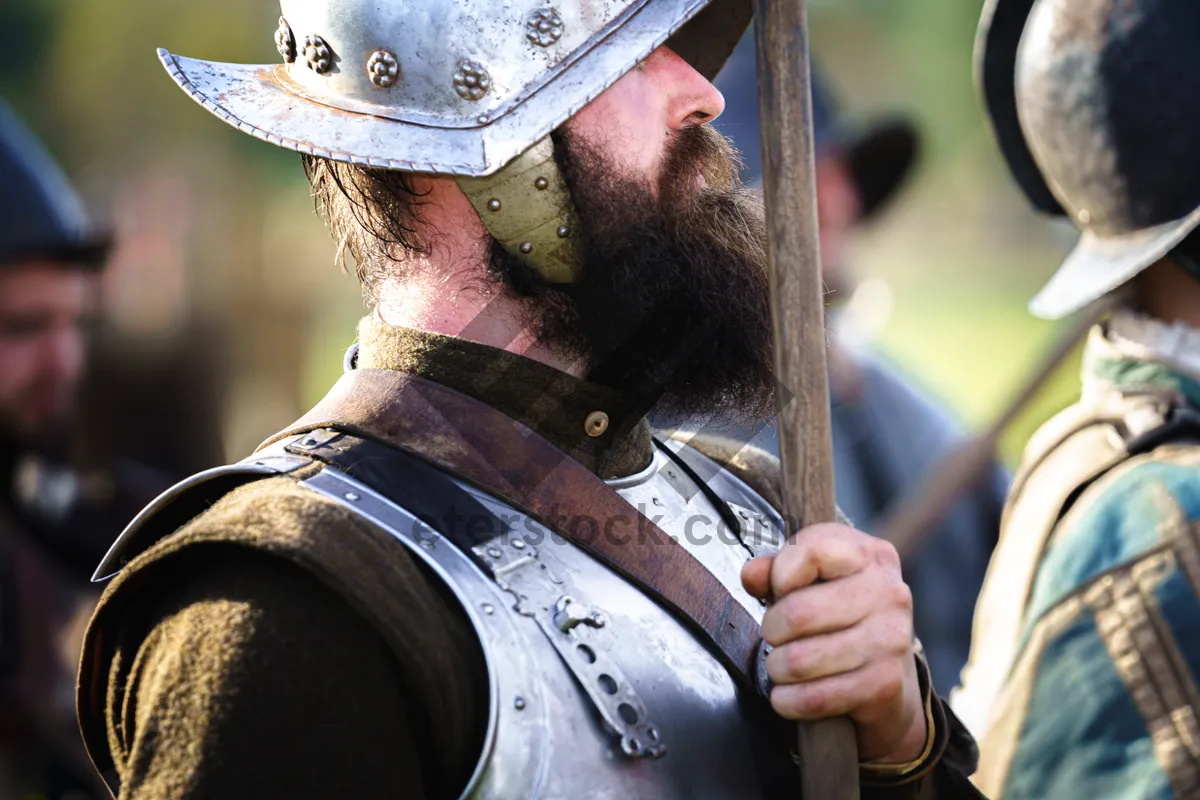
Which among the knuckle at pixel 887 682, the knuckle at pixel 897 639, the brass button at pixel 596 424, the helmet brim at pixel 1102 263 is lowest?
the knuckle at pixel 887 682

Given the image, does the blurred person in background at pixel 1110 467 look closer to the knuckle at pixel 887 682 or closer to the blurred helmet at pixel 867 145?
the knuckle at pixel 887 682

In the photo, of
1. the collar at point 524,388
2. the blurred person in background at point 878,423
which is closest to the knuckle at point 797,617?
the collar at point 524,388

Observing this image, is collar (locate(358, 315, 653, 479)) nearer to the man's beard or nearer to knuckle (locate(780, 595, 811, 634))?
the man's beard

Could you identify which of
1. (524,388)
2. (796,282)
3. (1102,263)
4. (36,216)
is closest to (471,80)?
(524,388)

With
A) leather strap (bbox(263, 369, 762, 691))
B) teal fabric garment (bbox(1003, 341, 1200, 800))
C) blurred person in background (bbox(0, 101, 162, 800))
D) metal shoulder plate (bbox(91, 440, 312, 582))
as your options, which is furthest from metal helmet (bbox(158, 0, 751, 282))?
blurred person in background (bbox(0, 101, 162, 800))

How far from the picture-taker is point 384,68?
7.43ft

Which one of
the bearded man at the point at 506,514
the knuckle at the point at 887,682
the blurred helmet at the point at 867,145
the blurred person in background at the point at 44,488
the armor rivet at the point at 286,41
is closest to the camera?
the bearded man at the point at 506,514

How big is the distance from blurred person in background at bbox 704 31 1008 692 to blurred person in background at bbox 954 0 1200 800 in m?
1.62

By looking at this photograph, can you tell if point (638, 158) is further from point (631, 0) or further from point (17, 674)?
point (17, 674)

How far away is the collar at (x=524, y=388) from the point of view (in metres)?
2.24

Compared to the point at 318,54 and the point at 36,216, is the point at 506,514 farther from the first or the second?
the point at 36,216

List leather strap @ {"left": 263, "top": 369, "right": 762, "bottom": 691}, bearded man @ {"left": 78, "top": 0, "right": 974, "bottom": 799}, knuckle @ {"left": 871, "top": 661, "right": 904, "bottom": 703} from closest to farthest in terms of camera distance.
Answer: bearded man @ {"left": 78, "top": 0, "right": 974, "bottom": 799}, knuckle @ {"left": 871, "top": 661, "right": 904, "bottom": 703}, leather strap @ {"left": 263, "top": 369, "right": 762, "bottom": 691}

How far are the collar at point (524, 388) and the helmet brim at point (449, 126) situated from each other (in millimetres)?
278

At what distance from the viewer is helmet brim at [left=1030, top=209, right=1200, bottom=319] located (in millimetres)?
3529
